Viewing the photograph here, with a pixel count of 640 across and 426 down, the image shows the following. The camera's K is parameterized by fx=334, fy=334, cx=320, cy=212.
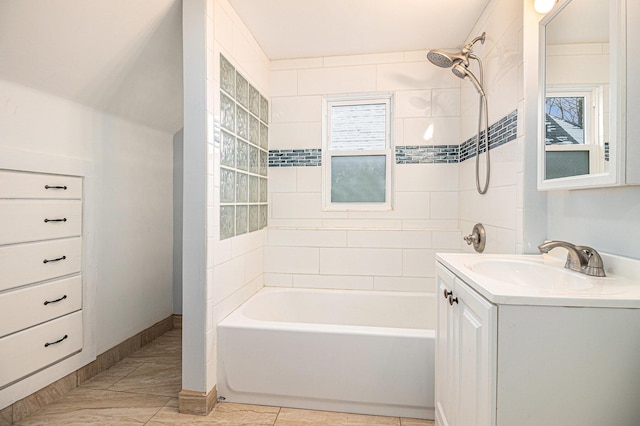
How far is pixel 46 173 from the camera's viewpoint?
185cm

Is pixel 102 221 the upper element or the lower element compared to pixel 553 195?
lower

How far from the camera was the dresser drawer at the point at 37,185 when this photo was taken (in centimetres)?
165

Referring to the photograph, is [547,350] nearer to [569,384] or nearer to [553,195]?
[569,384]

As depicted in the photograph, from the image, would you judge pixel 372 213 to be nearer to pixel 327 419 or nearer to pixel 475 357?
pixel 327 419

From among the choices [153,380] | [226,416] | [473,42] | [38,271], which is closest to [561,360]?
[226,416]

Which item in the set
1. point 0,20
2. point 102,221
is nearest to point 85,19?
point 0,20

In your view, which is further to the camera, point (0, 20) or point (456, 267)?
point (0, 20)

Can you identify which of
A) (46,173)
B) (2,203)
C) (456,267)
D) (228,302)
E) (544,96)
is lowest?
(228,302)

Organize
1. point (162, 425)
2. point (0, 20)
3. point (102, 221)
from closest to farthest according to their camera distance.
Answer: point (0, 20) < point (162, 425) < point (102, 221)

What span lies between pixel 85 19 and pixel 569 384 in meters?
2.40

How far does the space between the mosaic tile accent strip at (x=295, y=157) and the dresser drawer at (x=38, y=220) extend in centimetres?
140

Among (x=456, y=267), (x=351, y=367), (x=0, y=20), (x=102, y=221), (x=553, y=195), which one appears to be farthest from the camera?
(x=102, y=221)

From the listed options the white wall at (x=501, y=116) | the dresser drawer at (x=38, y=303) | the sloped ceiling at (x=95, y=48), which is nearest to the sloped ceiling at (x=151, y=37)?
the sloped ceiling at (x=95, y=48)

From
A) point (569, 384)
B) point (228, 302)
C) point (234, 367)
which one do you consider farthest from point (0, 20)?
point (569, 384)
